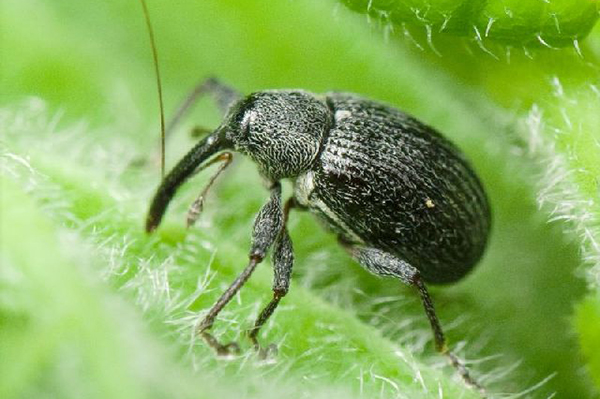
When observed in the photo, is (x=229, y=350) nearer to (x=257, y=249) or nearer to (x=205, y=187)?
(x=257, y=249)

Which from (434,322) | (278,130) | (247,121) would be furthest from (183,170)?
(434,322)

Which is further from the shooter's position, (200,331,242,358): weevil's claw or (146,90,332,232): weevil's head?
(146,90,332,232): weevil's head

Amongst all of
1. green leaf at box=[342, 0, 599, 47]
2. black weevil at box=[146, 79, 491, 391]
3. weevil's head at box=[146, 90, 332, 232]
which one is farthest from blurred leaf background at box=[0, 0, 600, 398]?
weevil's head at box=[146, 90, 332, 232]

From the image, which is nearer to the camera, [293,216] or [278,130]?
[278,130]

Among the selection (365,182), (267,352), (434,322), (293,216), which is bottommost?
(293,216)

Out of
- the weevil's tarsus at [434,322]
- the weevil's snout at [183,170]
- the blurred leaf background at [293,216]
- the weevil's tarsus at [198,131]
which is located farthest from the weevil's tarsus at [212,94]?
the weevil's tarsus at [434,322]

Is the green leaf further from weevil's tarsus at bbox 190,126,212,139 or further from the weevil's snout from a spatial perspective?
weevil's tarsus at bbox 190,126,212,139

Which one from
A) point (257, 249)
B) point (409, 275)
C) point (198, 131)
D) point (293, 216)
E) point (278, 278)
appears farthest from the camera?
point (198, 131)

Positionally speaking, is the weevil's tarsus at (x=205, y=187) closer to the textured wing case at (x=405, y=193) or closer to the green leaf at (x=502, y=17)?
the textured wing case at (x=405, y=193)
